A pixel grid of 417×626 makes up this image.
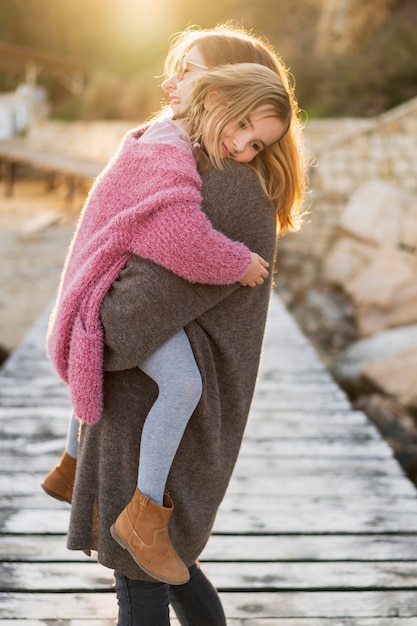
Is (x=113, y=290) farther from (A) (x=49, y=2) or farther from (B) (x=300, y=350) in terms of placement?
(A) (x=49, y=2)

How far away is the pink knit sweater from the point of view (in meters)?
→ 1.55

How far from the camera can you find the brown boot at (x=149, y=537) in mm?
1607

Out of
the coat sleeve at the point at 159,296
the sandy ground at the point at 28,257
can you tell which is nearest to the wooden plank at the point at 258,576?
the coat sleeve at the point at 159,296

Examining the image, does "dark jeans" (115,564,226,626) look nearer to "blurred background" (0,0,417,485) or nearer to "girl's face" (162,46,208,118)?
"girl's face" (162,46,208,118)

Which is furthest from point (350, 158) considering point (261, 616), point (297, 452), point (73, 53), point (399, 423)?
point (73, 53)

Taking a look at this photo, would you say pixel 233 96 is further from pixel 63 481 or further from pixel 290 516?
pixel 290 516

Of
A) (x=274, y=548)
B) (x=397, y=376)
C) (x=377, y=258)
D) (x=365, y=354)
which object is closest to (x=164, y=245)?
(x=274, y=548)

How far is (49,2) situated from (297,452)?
31.6m

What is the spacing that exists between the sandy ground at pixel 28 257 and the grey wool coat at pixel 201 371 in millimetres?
4439

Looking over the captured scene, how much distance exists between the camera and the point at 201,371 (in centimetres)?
167

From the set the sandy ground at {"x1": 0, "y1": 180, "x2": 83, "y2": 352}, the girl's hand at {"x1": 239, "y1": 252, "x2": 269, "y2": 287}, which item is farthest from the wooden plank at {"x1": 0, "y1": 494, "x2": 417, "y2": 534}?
the sandy ground at {"x1": 0, "y1": 180, "x2": 83, "y2": 352}

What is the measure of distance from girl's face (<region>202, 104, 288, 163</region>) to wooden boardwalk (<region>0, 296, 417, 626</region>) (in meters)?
1.48

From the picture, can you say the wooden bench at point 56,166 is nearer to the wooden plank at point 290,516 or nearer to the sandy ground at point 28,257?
the sandy ground at point 28,257

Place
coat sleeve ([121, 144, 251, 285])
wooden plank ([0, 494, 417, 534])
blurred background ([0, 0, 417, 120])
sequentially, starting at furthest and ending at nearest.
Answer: blurred background ([0, 0, 417, 120])
wooden plank ([0, 494, 417, 534])
coat sleeve ([121, 144, 251, 285])
